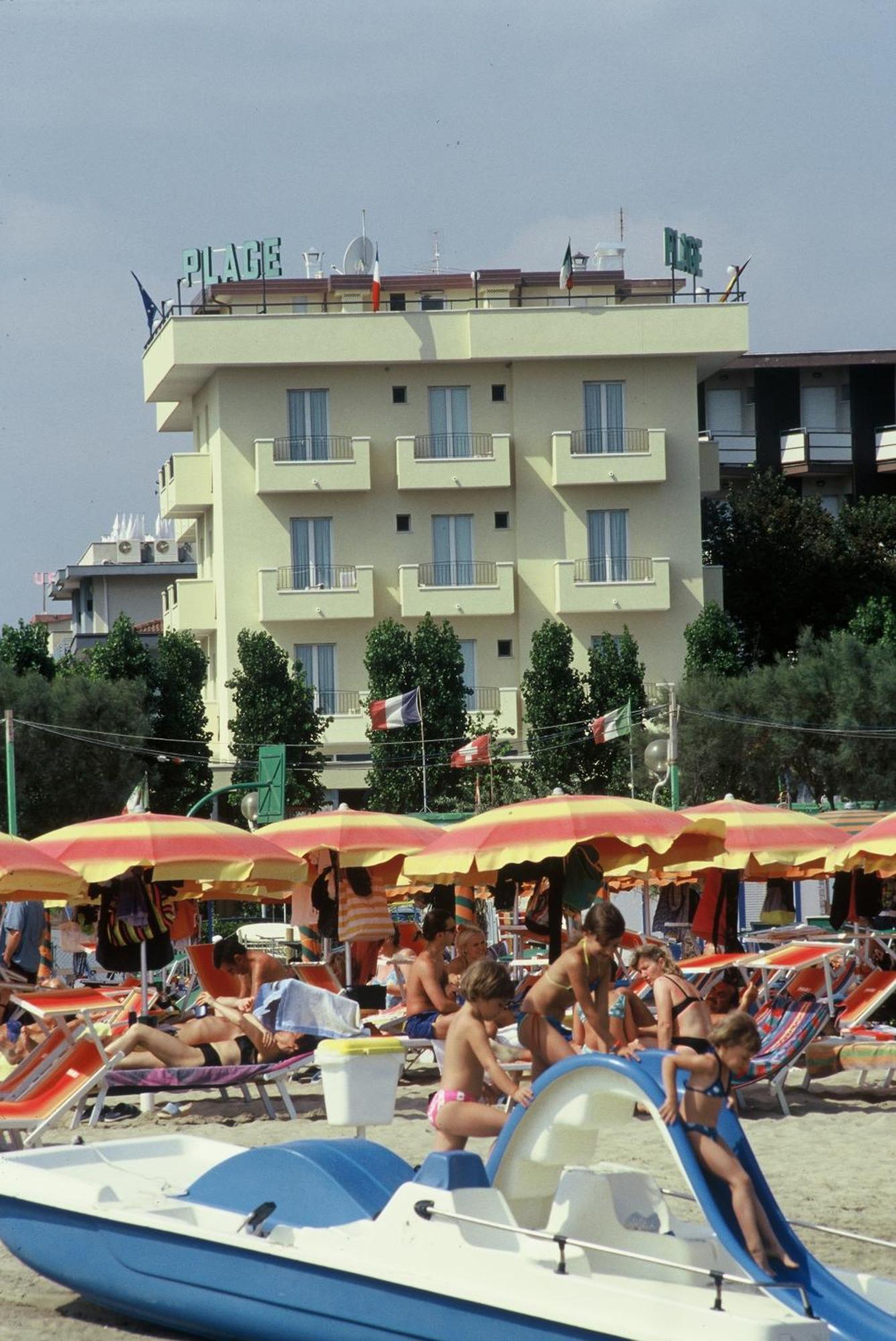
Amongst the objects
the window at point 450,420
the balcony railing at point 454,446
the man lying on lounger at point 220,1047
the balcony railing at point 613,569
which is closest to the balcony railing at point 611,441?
the balcony railing at point 454,446

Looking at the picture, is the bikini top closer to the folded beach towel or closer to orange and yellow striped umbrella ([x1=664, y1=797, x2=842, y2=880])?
the folded beach towel

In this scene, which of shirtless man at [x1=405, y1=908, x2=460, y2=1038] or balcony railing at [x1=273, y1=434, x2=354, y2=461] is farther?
balcony railing at [x1=273, y1=434, x2=354, y2=461]

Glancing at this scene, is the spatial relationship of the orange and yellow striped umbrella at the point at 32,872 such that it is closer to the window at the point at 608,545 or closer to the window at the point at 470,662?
the window at the point at 470,662

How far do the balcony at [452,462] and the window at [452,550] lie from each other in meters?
1.04

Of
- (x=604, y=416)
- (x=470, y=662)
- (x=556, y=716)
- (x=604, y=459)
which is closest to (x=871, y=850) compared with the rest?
(x=556, y=716)

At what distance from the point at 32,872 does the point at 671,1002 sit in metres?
4.92

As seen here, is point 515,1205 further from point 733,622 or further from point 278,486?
point 733,622

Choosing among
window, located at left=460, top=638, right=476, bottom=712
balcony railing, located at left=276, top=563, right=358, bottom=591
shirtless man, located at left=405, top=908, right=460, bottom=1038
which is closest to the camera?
shirtless man, located at left=405, top=908, right=460, bottom=1038

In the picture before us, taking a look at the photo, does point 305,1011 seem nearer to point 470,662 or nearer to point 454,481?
point 470,662

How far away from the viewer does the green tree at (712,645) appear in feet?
167

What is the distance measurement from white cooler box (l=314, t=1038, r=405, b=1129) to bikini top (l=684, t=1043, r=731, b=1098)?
9.00ft

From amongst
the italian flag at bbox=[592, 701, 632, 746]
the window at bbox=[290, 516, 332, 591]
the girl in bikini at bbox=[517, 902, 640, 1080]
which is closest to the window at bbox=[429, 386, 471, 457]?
the window at bbox=[290, 516, 332, 591]

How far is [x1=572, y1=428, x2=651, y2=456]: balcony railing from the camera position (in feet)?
176

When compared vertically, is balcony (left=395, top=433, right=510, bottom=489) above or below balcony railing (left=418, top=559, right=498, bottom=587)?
above
